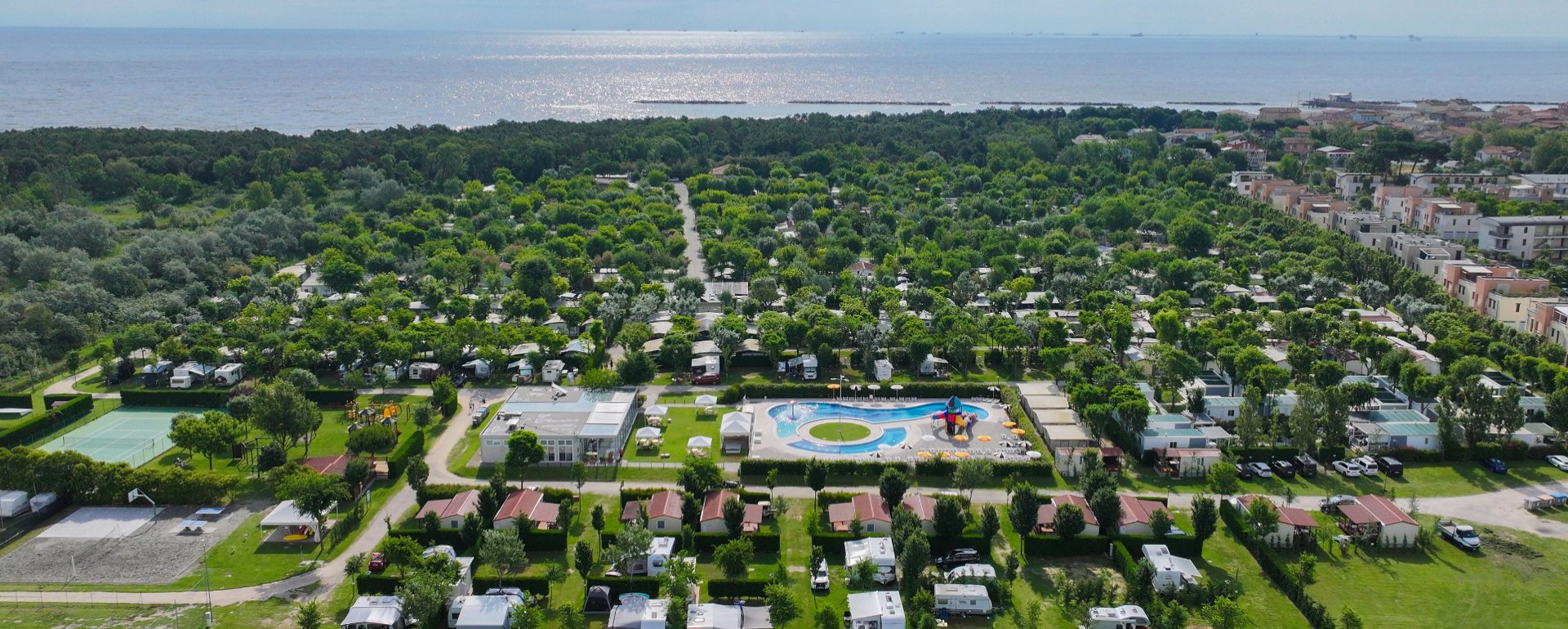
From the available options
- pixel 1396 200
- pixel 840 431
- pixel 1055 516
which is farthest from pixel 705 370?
pixel 1396 200

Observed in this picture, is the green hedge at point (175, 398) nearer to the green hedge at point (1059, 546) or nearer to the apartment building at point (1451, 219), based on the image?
the green hedge at point (1059, 546)

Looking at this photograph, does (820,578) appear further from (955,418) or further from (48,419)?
(48,419)

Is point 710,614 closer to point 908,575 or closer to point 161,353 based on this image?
point 908,575

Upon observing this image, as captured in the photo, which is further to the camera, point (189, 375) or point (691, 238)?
point (691, 238)

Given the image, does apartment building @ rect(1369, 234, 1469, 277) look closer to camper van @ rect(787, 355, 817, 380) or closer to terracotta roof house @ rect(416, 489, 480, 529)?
camper van @ rect(787, 355, 817, 380)

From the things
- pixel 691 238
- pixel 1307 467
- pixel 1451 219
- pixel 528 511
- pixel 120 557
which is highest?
pixel 1451 219

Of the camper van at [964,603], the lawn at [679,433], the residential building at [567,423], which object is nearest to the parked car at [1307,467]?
the camper van at [964,603]
